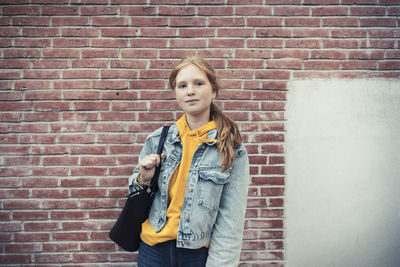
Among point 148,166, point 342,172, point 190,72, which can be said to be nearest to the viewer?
point 148,166

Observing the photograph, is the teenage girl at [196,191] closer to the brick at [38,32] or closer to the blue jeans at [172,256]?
the blue jeans at [172,256]

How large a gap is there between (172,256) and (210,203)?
0.39 meters

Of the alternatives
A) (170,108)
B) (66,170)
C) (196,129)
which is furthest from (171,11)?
(66,170)

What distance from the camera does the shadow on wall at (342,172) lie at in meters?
Answer: 2.20

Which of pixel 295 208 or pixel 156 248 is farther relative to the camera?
pixel 295 208

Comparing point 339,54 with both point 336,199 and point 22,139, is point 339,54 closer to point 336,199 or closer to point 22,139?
point 336,199

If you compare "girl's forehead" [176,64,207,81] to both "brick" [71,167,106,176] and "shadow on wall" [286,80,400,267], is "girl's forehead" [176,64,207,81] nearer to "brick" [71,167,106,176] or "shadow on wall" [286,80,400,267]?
"shadow on wall" [286,80,400,267]

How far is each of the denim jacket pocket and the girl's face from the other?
0.38 m

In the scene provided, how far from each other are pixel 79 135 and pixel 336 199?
2.44 meters

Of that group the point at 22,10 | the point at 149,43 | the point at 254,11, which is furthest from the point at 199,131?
the point at 22,10

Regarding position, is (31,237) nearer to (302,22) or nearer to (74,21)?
(74,21)

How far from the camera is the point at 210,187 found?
141cm

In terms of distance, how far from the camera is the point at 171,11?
7.06ft

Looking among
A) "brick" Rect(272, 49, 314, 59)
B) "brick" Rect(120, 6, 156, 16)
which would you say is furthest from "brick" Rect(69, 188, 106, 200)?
"brick" Rect(272, 49, 314, 59)
